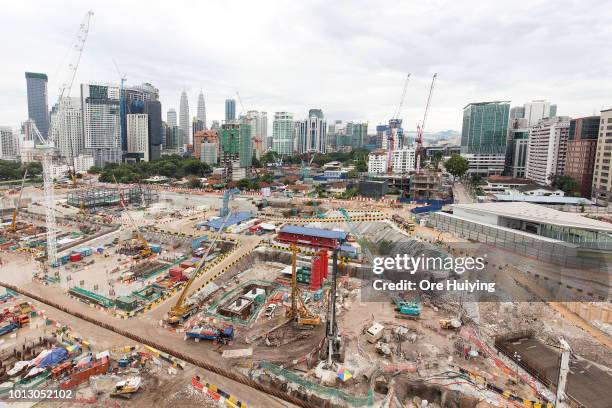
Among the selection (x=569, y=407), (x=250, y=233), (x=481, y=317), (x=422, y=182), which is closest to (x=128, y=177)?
(x=250, y=233)

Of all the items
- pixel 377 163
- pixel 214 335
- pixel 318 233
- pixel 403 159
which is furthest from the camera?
pixel 377 163

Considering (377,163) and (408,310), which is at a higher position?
(377,163)

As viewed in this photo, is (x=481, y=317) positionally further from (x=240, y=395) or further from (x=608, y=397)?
(x=240, y=395)

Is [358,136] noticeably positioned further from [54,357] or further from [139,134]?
Answer: [54,357]

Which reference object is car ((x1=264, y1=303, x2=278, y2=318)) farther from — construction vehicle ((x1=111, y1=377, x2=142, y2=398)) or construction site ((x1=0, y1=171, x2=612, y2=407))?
construction vehicle ((x1=111, y1=377, x2=142, y2=398))

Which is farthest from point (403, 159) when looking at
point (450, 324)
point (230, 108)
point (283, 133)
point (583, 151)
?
point (230, 108)
